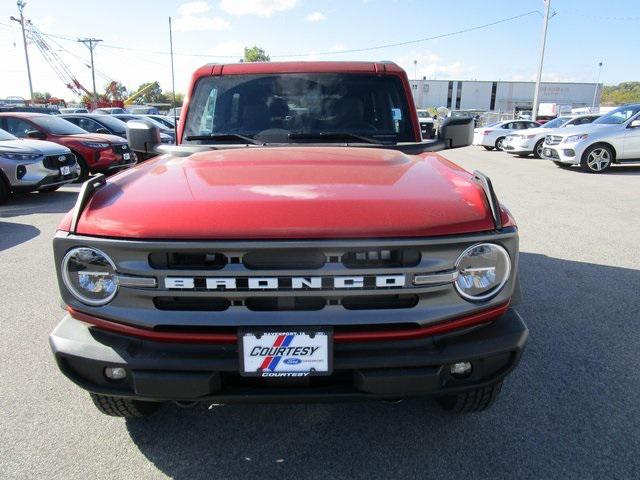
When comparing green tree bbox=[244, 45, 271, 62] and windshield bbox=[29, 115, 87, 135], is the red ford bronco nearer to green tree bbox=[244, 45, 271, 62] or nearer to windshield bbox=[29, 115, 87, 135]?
windshield bbox=[29, 115, 87, 135]

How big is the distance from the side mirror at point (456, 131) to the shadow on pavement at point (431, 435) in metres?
1.56

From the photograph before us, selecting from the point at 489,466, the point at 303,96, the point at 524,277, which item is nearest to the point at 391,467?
the point at 489,466

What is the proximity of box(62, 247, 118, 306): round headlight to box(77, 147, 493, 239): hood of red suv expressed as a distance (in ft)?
0.32

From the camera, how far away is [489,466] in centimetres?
226

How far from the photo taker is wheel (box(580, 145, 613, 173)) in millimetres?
12992

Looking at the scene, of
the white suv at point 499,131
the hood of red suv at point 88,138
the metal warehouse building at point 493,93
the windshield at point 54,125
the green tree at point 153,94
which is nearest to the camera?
the hood of red suv at point 88,138

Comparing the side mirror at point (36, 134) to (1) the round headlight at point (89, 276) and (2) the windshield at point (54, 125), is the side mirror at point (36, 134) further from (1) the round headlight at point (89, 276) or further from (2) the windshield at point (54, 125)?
(1) the round headlight at point (89, 276)

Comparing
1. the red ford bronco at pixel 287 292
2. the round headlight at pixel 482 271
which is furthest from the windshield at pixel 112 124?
the round headlight at pixel 482 271

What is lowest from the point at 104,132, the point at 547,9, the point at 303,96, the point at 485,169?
the point at 485,169

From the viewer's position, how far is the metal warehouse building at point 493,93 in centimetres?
8212

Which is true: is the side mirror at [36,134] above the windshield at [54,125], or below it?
below

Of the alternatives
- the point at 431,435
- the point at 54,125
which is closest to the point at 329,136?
the point at 431,435

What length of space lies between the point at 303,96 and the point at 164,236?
1.96 metres

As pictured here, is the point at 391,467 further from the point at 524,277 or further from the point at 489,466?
the point at 524,277
